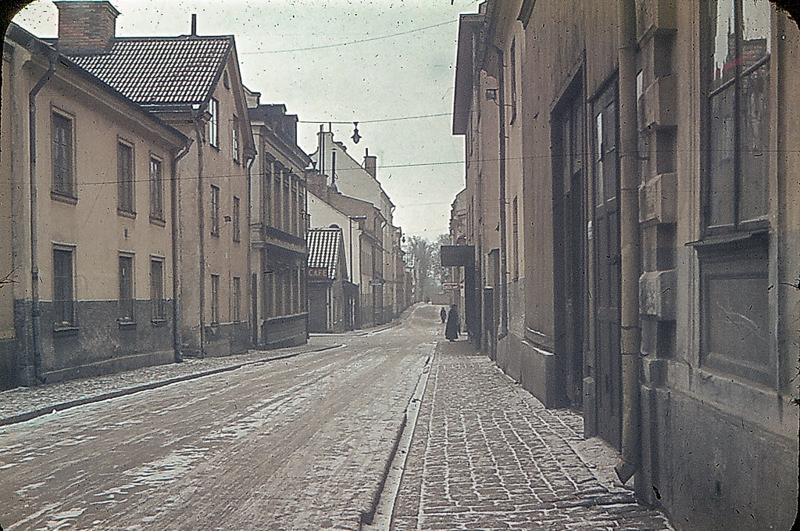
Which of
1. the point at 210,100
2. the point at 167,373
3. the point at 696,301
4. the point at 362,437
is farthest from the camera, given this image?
the point at 210,100

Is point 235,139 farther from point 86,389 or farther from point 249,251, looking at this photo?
point 86,389

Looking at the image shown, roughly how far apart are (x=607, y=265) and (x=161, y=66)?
2015cm

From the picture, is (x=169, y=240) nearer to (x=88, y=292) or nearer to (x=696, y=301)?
(x=88, y=292)

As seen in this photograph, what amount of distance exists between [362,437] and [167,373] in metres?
10.0

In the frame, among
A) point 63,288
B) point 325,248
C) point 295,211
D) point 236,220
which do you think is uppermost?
point 295,211

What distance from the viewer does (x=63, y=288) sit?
15594 mm

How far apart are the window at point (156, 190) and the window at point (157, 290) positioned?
124 centimetres

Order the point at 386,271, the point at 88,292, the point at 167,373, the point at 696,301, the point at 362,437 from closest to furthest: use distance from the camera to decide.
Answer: the point at 696,301
the point at 362,437
the point at 88,292
the point at 167,373
the point at 386,271

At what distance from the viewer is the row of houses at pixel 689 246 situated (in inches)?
135

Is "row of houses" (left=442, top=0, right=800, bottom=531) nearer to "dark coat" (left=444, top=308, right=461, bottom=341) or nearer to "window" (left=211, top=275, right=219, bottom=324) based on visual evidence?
"window" (left=211, top=275, right=219, bottom=324)

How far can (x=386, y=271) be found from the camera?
81000 mm

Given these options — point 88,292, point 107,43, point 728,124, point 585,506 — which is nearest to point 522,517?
point 585,506

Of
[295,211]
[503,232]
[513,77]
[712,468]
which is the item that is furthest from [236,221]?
[712,468]

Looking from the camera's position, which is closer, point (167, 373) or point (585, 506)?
point (585, 506)
